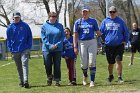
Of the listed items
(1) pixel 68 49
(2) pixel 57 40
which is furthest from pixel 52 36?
(1) pixel 68 49

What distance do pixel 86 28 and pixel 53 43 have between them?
94cm

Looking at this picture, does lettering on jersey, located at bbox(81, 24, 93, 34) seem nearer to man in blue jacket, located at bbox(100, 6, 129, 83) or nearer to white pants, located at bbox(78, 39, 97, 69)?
white pants, located at bbox(78, 39, 97, 69)

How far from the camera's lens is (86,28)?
11.0 m

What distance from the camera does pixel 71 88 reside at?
1072 cm

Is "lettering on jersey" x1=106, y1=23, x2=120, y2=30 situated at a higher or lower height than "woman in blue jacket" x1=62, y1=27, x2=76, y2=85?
higher

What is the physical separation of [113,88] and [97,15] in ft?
185

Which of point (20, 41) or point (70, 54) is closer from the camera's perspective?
point (20, 41)

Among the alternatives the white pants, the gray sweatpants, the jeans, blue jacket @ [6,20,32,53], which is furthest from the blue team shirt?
the gray sweatpants

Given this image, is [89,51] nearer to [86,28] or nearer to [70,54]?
[86,28]

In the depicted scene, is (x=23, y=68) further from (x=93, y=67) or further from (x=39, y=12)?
(x=39, y=12)

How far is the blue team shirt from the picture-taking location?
1098cm

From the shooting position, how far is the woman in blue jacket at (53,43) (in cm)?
1098

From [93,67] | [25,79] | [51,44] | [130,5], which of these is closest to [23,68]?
[25,79]

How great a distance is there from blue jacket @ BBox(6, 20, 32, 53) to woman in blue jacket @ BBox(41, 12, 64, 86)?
0.42 m
